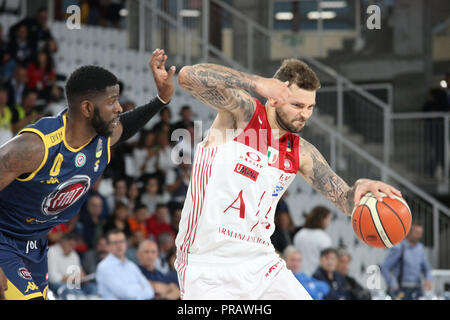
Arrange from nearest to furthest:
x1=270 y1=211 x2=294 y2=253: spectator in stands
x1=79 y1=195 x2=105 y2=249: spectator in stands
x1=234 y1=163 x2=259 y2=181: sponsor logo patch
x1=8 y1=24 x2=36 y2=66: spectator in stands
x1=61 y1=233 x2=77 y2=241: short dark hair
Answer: x1=234 y1=163 x2=259 y2=181: sponsor logo patch → x1=61 y1=233 x2=77 y2=241: short dark hair → x1=79 y1=195 x2=105 y2=249: spectator in stands → x1=270 y1=211 x2=294 y2=253: spectator in stands → x1=8 y1=24 x2=36 y2=66: spectator in stands

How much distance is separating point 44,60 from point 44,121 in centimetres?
776

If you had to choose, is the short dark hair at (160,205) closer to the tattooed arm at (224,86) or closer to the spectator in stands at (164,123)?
the spectator in stands at (164,123)

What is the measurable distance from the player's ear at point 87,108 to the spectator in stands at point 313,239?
531 centimetres

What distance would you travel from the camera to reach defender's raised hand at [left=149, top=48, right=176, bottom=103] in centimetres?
509

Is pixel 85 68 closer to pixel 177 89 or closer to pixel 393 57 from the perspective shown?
pixel 177 89

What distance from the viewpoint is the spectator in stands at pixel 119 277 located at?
805 cm

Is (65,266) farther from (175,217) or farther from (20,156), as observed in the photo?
(20,156)

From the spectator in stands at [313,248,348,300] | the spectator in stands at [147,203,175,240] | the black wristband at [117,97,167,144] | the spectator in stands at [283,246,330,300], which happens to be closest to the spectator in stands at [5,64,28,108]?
the spectator in stands at [147,203,175,240]

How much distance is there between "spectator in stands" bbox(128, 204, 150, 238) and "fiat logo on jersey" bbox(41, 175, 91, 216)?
16.8 feet

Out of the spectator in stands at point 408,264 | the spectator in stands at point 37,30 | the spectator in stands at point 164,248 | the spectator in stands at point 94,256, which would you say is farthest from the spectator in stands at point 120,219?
the spectator in stands at point 37,30

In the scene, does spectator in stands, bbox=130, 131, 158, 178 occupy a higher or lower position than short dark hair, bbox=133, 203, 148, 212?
higher

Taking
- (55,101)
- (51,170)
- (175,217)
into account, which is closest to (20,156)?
(51,170)

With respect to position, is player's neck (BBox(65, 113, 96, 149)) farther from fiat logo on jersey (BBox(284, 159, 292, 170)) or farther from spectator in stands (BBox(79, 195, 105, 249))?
spectator in stands (BBox(79, 195, 105, 249))

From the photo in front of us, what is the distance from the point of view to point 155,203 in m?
11.1
